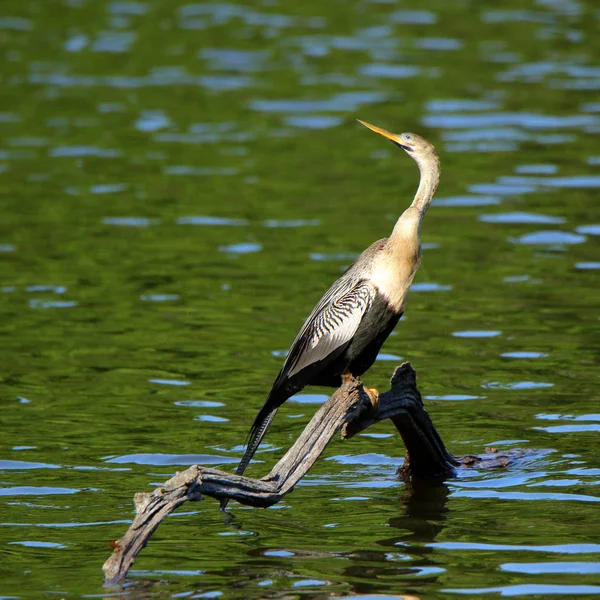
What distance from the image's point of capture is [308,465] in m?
7.07

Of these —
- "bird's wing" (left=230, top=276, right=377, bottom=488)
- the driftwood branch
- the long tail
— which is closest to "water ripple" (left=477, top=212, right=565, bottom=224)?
the driftwood branch

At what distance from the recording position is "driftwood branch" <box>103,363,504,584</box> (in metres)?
6.39

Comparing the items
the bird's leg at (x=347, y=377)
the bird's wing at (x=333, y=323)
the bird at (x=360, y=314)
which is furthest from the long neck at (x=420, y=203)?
the bird's leg at (x=347, y=377)

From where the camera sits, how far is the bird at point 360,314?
7348mm

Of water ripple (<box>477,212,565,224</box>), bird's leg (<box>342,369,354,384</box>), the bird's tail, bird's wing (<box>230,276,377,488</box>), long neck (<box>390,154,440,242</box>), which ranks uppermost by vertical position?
long neck (<box>390,154,440,242</box>)

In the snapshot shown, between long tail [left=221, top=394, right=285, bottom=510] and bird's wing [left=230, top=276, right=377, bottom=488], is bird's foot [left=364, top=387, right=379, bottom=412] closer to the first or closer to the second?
bird's wing [left=230, top=276, right=377, bottom=488]

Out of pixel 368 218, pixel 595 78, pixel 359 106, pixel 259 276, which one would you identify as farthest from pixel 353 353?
pixel 595 78

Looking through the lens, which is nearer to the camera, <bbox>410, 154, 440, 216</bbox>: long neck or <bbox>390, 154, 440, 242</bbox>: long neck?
<bbox>390, 154, 440, 242</bbox>: long neck

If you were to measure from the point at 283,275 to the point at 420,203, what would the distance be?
219 inches

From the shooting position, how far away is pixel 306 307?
12.1 meters

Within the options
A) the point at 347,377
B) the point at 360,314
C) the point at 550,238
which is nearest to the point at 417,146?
the point at 360,314

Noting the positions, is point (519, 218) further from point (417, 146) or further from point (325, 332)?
point (325, 332)

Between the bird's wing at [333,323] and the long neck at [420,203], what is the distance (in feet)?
1.14

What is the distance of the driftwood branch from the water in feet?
0.72
